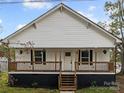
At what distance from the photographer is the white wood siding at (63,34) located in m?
36.7

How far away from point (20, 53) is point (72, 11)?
6.74 m

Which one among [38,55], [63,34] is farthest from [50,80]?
[63,34]

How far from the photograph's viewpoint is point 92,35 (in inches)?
1451

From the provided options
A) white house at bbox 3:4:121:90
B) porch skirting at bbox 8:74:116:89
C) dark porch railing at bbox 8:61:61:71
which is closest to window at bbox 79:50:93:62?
white house at bbox 3:4:121:90

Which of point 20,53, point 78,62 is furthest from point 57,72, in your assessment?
point 20,53

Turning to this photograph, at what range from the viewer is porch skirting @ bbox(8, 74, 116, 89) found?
3531 cm

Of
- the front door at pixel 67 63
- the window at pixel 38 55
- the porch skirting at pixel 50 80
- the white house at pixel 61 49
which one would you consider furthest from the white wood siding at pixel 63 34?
the porch skirting at pixel 50 80

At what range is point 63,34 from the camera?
36.9 metres

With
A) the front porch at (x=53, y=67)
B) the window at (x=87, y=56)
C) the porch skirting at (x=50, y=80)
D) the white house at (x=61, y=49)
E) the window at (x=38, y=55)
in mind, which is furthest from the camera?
the window at (x=38, y=55)

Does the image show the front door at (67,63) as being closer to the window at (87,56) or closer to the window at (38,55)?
the window at (87,56)

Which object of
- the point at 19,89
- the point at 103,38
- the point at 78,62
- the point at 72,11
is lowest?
the point at 19,89

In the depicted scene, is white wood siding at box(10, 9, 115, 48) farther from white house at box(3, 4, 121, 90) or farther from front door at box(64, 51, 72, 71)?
front door at box(64, 51, 72, 71)

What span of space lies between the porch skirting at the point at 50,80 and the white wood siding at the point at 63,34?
3.04 m

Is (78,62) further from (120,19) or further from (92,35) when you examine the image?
(120,19)
